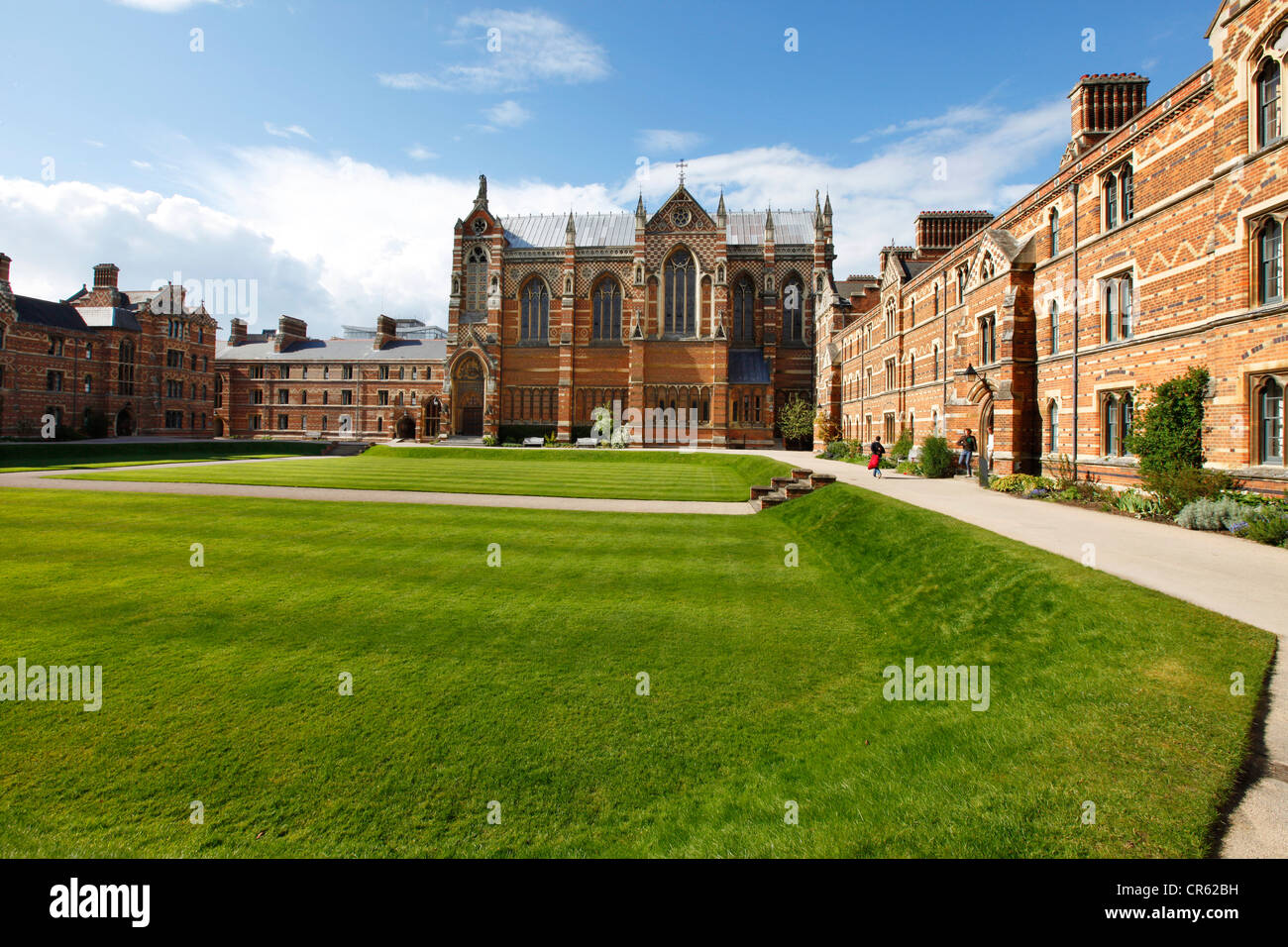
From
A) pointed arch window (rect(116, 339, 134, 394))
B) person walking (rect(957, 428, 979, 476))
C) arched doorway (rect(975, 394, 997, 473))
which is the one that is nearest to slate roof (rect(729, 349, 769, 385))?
person walking (rect(957, 428, 979, 476))

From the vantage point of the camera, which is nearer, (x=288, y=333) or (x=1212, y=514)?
(x=1212, y=514)

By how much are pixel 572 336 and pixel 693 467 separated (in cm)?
3057

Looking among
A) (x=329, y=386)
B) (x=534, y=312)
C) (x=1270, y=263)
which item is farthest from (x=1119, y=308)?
(x=329, y=386)

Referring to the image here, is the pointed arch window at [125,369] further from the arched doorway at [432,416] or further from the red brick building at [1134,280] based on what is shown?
the red brick building at [1134,280]

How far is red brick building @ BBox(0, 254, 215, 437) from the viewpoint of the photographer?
167 feet

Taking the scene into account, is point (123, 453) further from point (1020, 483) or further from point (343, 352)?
point (1020, 483)

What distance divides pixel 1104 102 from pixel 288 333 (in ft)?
273

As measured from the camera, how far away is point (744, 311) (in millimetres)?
62375

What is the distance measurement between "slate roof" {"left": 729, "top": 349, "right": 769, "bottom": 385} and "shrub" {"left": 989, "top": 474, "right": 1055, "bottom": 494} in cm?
3928

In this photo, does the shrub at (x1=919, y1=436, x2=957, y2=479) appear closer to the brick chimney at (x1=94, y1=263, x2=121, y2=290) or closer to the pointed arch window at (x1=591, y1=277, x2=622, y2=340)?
the pointed arch window at (x1=591, y1=277, x2=622, y2=340)

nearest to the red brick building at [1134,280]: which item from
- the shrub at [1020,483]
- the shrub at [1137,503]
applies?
the shrub at [1020,483]

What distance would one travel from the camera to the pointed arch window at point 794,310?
200ft

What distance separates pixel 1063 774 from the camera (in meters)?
4.18
